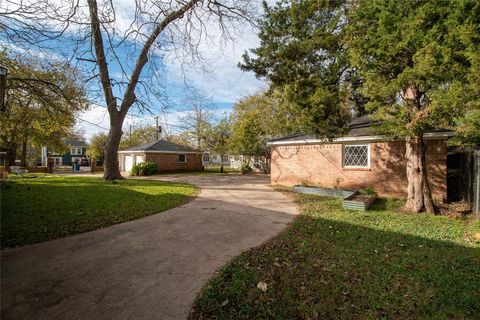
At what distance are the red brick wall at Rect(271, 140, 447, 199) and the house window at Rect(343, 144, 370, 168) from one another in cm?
19

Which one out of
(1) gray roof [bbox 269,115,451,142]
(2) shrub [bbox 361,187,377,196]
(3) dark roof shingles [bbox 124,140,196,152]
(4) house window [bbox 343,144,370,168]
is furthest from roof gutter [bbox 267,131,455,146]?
(3) dark roof shingles [bbox 124,140,196,152]

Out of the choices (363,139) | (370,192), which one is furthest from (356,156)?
(370,192)

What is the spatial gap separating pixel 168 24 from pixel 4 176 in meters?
15.6

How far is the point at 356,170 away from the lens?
1101cm

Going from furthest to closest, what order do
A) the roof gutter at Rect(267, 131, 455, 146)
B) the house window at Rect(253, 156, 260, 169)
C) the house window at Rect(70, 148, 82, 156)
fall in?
1. the house window at Rect(70, 148, 82, 156)
2. the house window at Rect(253, 156, 260, 169)
3. the roof gutter at Rect(267, 131, 455, 146)

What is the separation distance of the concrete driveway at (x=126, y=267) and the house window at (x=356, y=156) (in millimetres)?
6409

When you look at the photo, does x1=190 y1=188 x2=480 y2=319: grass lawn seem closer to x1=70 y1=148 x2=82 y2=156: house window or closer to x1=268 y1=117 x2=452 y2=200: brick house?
x1=268 y1=117 x2=452 y2=200: brick house

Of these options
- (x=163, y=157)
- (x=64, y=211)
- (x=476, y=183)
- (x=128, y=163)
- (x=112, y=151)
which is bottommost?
(x=64, y=211)

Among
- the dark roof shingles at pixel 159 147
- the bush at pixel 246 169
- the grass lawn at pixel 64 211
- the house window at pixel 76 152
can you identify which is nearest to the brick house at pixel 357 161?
the grass lawn at pixel 64 211

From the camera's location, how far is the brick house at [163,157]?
24.0m

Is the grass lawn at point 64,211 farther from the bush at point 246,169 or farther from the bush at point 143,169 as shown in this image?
the bush at point 246,169

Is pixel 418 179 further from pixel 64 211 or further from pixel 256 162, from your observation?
pixel 256 162

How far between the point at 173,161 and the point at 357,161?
19.1m

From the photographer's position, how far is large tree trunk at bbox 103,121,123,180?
596 inches
